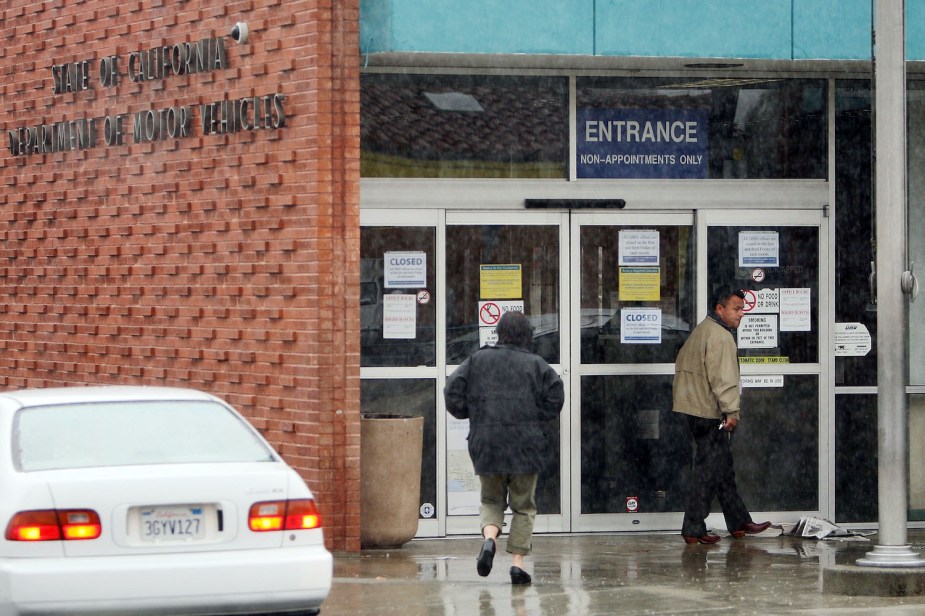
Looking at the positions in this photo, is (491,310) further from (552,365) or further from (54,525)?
(54,525)

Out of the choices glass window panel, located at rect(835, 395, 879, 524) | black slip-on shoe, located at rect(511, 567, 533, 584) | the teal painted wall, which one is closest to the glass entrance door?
glass window panel, located at rect(835, 395, 879, 524)

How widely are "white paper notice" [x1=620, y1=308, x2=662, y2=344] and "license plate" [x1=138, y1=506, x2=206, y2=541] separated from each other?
545 centimetres

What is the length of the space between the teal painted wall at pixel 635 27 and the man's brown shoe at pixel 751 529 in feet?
11.8

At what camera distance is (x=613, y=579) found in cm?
959

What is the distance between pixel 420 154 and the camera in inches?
445

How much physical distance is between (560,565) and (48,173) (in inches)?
240

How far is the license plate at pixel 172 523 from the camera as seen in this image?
6.66 metres

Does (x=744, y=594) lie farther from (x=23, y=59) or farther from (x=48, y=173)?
(x=23, y=59)

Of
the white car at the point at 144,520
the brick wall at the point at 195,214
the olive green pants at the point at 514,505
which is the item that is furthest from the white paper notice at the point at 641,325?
the white car at the point at 144,520

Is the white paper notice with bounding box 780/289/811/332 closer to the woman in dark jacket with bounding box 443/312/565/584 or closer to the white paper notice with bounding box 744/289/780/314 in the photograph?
the white paper notice with bounding box 744/289/780/314

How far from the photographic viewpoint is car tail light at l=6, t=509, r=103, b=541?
6.45m

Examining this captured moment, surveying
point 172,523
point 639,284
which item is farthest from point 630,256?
point 172,523

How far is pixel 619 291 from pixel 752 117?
1.80 metres

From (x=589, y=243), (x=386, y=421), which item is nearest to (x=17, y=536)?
(x=386, y=421)
